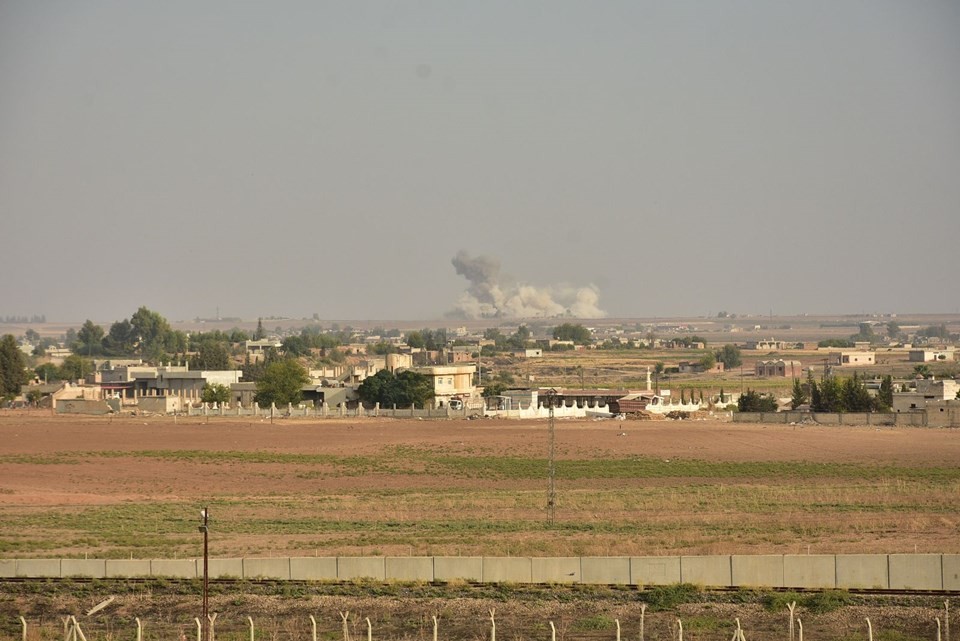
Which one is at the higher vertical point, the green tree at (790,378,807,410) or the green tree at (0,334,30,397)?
the green tree at (0,334,30,397)

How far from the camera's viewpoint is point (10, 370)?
9038 cm

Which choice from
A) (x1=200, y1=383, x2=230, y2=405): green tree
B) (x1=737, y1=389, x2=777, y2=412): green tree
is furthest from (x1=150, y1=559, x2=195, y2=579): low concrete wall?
(x1=200, y1=383, x2=230, y2=405): green tree

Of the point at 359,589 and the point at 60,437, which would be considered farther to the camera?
the point at 60,437

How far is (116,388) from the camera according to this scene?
9012 cm

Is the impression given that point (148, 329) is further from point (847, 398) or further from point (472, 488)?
point (472, 488)

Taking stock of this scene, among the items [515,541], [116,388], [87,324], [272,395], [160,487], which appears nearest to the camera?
[515,541]

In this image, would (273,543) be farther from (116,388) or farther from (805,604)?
(116,388)

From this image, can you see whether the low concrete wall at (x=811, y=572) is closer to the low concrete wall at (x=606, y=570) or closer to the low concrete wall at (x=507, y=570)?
the low concrete wall at (x=606, y=570)

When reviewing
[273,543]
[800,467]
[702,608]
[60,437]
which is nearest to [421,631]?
[702,608]

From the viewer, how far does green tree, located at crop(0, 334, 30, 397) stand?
89.1m

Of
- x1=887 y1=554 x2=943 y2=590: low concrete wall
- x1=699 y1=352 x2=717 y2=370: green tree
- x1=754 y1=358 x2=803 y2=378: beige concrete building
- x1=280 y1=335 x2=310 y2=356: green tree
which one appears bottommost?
x1=887 y1=554 x2=943 y2=590: low concrete wall

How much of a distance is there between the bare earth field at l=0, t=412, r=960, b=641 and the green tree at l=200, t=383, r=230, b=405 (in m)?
16.6

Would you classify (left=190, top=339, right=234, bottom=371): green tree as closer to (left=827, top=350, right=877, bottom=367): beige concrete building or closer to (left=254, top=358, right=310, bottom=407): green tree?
(left=254, top=358, right=310, bottom=407): green tree

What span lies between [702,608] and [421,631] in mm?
4474
